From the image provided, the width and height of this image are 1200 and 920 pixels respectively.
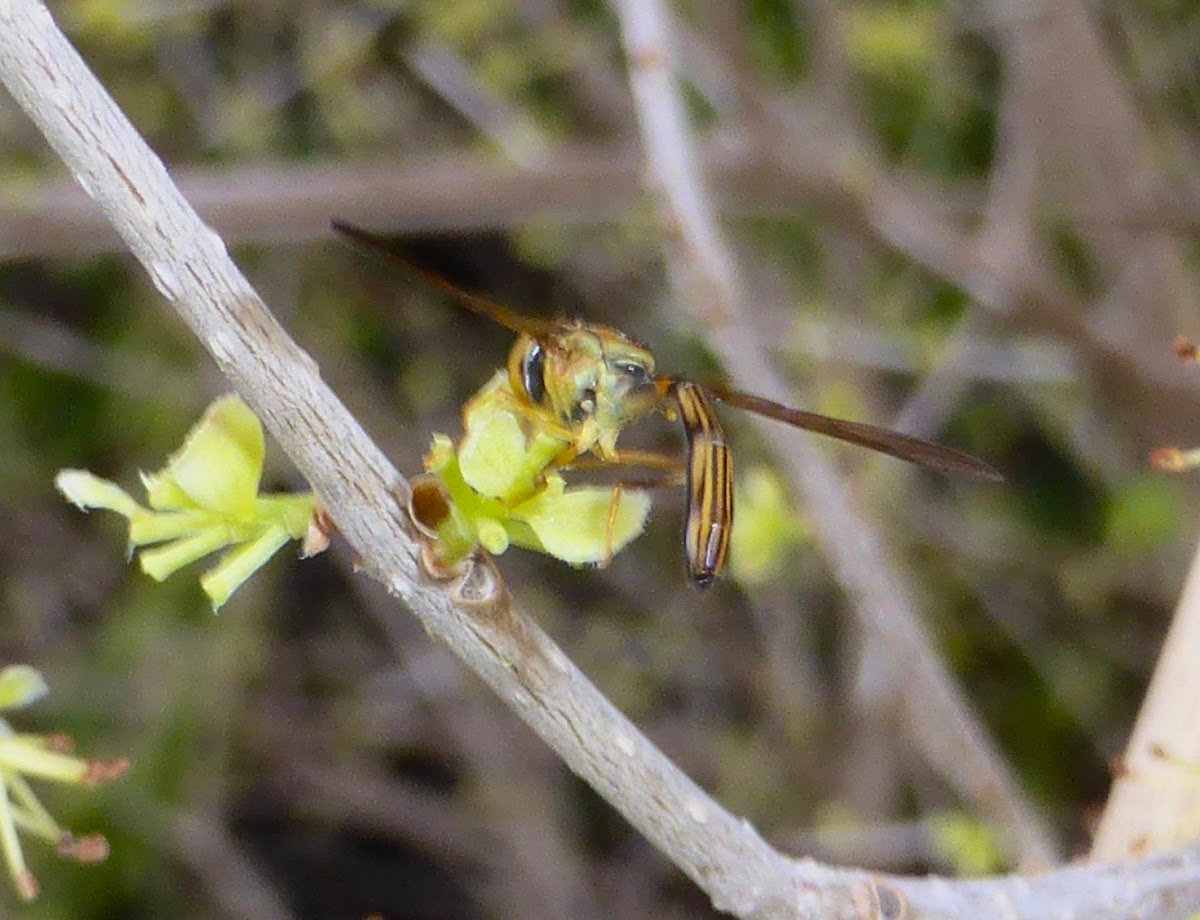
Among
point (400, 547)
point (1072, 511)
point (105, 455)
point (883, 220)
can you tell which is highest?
point (400, 547)

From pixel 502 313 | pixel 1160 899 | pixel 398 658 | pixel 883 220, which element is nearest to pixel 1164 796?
pixel 1160 899

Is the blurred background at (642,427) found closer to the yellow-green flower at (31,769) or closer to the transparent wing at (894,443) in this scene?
the transparent wing at (894,443)

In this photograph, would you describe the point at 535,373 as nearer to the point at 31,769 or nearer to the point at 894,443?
the point at 894,443

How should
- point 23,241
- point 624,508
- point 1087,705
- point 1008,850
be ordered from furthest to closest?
point 1087,705, point 23,241, point 1008,850, point 624,508

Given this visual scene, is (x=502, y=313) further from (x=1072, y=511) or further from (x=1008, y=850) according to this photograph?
(x=1072, y=511)

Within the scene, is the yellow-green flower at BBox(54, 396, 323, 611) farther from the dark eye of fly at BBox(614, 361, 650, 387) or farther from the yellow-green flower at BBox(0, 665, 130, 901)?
the dark eye of fly at BBox(614, 361, 650, 387)

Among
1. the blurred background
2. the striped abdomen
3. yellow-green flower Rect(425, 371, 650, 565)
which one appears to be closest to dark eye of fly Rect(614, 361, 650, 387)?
the striped abdomen

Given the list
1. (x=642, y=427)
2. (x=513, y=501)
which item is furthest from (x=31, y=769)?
(x=642, y=427)

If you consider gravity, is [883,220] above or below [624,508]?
below
